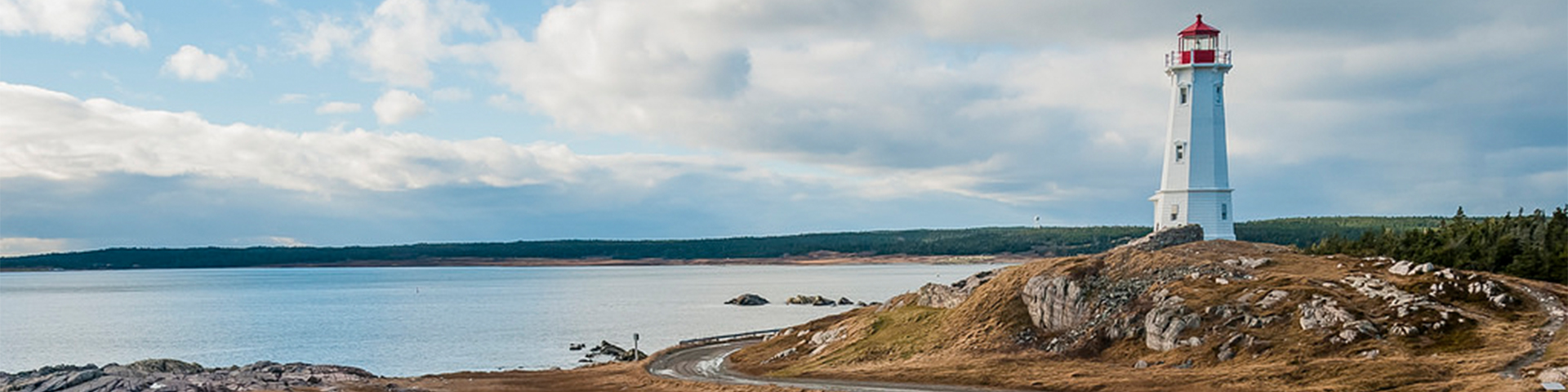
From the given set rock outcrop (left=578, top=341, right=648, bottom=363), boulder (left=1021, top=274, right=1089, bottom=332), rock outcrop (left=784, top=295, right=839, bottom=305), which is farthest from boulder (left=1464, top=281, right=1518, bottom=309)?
rock outcrop (left=784, top=295, right=839, bottom=305)

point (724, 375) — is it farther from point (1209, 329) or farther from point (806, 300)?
point (806, 300)

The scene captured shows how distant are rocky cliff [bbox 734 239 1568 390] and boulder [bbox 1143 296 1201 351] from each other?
58 millimetres

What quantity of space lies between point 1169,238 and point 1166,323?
1335cm

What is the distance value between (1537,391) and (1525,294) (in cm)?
1220

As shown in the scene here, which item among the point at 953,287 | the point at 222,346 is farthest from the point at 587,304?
the point at 953,287

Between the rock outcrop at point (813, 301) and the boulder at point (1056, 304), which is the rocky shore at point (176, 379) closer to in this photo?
the boulder at point (1056, 304)

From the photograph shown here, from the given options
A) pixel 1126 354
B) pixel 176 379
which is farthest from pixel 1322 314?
pixel 176 379

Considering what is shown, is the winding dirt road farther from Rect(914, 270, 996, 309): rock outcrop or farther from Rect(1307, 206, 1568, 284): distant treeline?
Rect(914, 270, 996, 309): rock outcrop

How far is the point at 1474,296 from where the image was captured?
36.7 m

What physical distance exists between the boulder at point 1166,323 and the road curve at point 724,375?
716cm

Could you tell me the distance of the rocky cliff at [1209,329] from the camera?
32.0 metres

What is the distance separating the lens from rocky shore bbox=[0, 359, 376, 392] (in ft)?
125

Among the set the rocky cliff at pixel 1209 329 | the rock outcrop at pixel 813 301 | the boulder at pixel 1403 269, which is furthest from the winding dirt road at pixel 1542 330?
the rock outcrop at pixel 813 301

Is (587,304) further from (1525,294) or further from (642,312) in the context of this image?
(1525,294)
